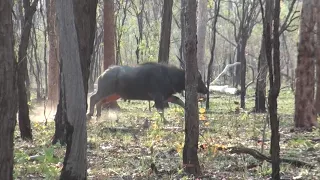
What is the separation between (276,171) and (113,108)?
12.9 m

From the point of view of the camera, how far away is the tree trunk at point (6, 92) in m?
4.21

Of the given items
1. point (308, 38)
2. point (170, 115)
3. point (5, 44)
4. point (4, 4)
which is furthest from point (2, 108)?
point (170, 115)

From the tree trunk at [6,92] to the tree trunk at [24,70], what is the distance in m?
4.66

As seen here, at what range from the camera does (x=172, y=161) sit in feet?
23.9

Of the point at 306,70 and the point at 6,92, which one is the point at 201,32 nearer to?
the point at 306,70

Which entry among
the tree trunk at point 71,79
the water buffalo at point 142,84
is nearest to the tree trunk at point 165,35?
the water buffalo at point 142,84

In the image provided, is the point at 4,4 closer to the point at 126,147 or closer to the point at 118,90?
the point at 126,147

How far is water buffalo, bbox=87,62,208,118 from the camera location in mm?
14977

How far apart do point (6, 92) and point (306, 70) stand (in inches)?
305

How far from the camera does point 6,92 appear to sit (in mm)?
4234

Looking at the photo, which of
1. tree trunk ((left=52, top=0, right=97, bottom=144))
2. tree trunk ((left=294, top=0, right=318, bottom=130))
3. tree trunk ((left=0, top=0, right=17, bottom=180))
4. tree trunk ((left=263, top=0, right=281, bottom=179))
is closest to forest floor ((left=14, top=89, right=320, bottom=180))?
tree trunk ((left=294, top=0, right=318, bottom=130))

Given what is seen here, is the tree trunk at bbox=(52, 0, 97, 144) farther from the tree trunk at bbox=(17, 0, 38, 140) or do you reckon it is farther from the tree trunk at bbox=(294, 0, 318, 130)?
the tree trunk at bbox=(294, 0, 318, 130)

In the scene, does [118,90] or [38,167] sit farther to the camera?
[118,90]

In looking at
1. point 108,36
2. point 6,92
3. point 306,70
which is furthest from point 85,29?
point 108,36
